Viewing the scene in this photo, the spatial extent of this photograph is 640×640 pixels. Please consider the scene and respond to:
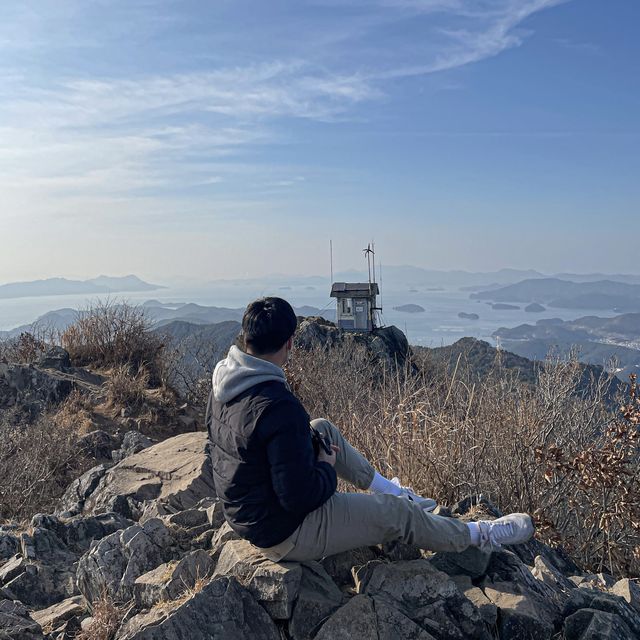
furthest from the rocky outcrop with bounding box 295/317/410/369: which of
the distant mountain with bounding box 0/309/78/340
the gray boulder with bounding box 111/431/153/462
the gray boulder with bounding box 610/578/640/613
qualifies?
the gray boulder with bounding box 610/578/640/613

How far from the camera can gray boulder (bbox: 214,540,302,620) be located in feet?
11.9

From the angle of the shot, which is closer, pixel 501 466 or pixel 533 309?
pixel 501 466

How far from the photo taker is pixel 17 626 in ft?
12.3

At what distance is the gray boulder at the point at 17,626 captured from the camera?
12.1 ft

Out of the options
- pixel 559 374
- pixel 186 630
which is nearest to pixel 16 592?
pixel 186 630

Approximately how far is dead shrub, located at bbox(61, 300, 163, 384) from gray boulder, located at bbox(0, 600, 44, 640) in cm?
1026

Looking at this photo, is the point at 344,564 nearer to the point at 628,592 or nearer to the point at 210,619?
the point at 210,619

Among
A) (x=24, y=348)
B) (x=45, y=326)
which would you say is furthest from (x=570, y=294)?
(x=24, y=348)

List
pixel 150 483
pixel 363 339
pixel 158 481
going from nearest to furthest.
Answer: pixel 150 483 < pixel 158 481 < pixel 363 339

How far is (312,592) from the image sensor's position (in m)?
3.75

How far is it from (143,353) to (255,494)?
11328 millimetres

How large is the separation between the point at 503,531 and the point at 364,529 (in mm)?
931

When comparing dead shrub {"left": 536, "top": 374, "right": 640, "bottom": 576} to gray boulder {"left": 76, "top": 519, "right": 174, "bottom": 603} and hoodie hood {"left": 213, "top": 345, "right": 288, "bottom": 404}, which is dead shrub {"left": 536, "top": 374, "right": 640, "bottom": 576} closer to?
hoodie hood {"left": 213, "top": 345, "right": 288, "bottom": 404}

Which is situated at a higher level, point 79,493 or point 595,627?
point 595,627
